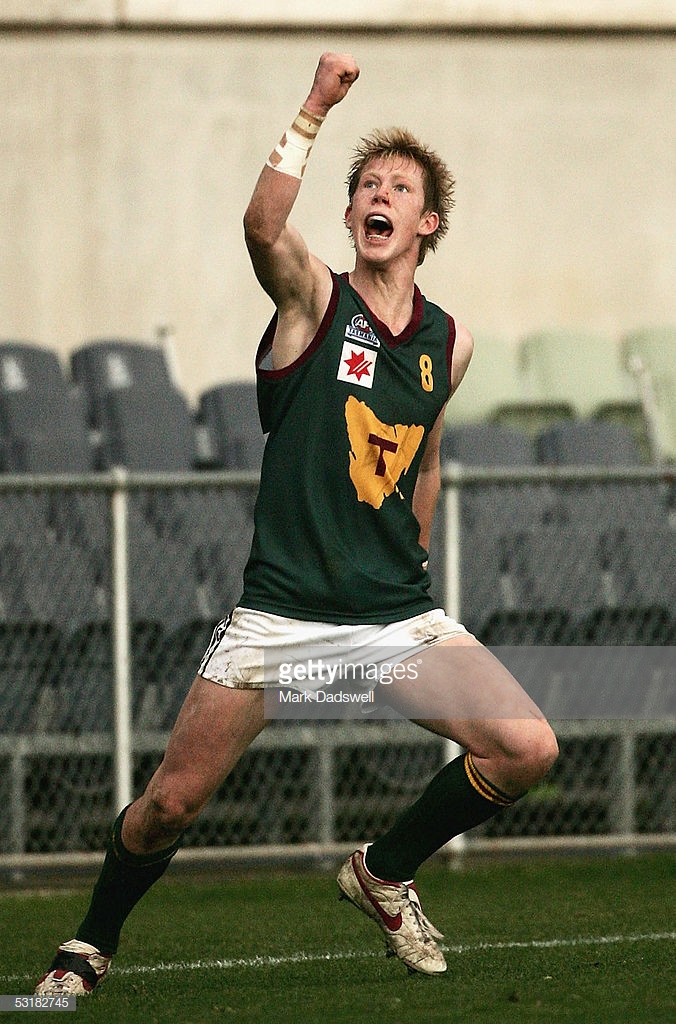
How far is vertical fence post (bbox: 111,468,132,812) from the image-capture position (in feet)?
22.7

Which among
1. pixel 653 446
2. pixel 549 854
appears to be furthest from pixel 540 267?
pixel 549 854

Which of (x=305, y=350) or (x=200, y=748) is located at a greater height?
(x=305, y=350)

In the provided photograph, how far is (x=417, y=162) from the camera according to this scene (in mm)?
4598

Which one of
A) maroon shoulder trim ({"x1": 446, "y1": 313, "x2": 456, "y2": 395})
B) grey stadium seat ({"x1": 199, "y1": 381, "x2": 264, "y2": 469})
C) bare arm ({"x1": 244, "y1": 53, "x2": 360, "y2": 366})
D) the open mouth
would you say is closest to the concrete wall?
grey stadium seat ({"x1": 199, "y1": 381, "x2": 264, "y2": 469})

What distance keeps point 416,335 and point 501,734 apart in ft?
3.66

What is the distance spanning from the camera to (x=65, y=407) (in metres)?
8.32

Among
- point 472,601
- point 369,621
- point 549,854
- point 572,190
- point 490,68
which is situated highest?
point 490,68

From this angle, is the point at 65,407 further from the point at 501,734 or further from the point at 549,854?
the point at 501,734

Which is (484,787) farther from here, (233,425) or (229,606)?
(233,425)

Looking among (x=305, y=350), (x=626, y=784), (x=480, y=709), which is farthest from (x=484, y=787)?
(x=626, y=784)

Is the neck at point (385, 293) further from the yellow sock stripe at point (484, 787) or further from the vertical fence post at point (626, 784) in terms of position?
the vertical fence post at point (626, 784)

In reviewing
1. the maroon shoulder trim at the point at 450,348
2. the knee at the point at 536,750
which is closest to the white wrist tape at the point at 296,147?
the maroon shoulder trim at the point at 450,348

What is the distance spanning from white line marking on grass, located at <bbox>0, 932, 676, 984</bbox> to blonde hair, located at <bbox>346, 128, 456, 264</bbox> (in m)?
2.22

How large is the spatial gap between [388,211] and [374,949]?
8.00 feet
